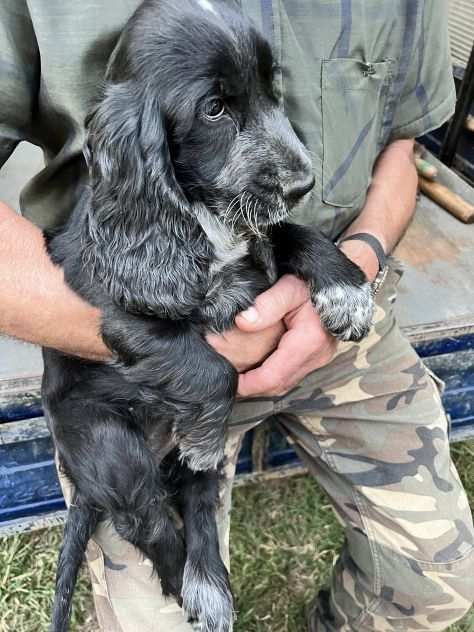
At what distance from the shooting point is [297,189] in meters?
1.39

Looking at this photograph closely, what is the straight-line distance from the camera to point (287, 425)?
210 centimetres

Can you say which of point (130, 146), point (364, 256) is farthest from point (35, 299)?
point (364, 256)

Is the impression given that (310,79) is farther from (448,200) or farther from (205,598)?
(448,200)

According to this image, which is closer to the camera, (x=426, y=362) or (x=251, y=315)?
(x=251, y=315)

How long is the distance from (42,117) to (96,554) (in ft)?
3.85

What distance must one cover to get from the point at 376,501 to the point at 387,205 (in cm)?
90

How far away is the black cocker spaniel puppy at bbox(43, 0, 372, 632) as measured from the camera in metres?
1.31

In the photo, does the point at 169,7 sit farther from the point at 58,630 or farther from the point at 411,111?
the point at 58,630

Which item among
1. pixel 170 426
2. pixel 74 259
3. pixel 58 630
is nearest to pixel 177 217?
pixel 74 259

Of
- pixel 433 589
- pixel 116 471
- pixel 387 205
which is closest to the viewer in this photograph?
pixel 116 471

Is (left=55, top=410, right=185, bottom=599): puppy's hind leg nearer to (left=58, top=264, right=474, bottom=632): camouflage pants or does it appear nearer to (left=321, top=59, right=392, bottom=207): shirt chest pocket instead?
(left=58, top=264, right=474, bottom=632): camouflage pants

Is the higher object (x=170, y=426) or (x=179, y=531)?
(x=170, y=426)

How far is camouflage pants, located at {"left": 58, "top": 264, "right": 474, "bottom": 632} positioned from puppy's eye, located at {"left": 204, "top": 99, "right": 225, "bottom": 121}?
0.84 metres

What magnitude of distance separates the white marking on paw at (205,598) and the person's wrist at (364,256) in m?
0.93
